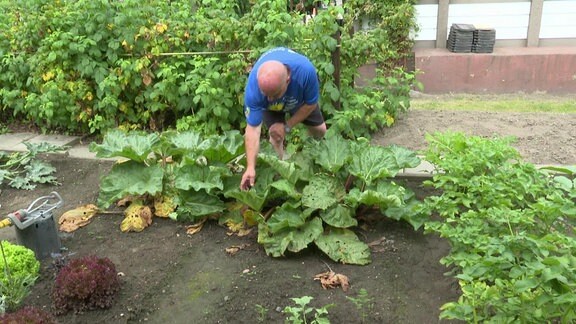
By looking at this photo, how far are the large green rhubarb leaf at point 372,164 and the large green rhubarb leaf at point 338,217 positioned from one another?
0.95ft

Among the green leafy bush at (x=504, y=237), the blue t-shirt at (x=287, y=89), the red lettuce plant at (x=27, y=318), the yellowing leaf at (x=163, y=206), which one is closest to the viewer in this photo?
the green leafy bush at (x=504, y=237)

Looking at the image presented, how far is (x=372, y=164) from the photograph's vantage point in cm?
411

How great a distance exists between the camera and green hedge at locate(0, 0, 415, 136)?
552cm

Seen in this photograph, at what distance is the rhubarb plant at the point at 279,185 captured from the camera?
3.79 meters

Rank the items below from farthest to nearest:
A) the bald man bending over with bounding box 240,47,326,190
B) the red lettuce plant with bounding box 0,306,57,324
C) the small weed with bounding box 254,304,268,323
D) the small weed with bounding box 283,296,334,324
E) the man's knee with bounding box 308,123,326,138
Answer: the man's knee with bounding box 308,123,326,138, the bald man bending over with bounding box 240,47,326,190, the small weed with bounding box 254,304,268,323, the small weed with bounding box 283,296,334,324, the red lettuce plant with bounding box 0,306,57,324

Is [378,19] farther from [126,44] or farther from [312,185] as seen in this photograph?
[312,185]

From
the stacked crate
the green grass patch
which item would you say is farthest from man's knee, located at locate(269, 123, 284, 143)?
the stacked crate

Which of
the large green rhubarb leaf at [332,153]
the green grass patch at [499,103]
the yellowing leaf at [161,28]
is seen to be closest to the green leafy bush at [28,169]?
the yellowing leaf at [161,28]

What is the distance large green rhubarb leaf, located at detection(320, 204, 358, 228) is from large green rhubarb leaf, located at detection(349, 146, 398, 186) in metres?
0.29

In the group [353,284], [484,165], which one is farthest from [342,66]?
[353,284]

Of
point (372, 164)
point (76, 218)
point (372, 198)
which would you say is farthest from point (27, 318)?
point (372, 164)

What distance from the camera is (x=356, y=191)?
3.90 metres

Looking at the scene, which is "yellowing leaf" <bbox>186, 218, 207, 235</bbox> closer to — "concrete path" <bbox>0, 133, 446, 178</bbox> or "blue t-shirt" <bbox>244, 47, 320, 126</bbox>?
"blue t-shirt" <bbox>244, 47, 320, 126</bbox>

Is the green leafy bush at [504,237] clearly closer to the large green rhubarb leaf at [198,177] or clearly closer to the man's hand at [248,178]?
the man's hand at [248,178]
